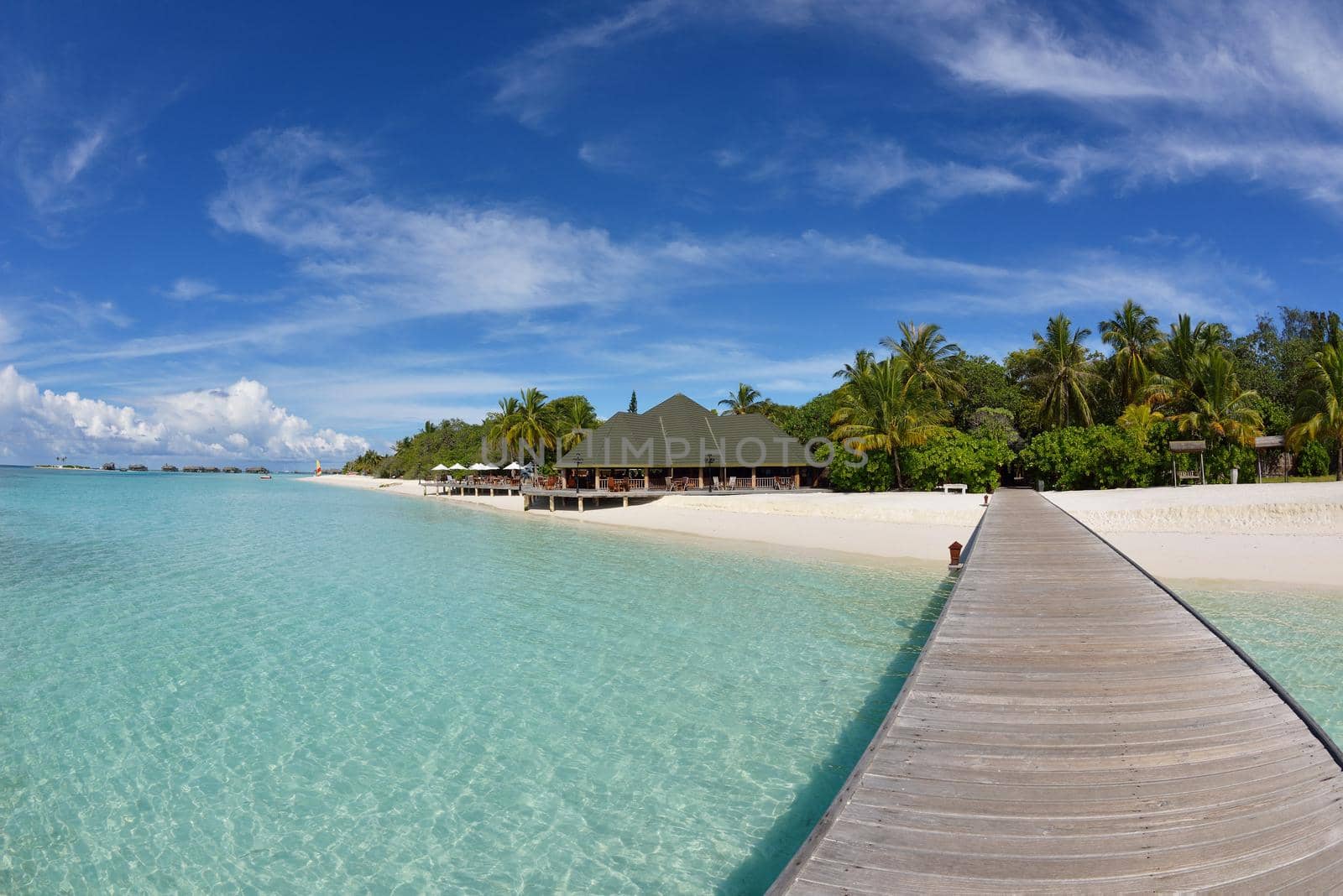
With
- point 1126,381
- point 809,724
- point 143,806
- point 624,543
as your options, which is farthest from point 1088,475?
point 143,806

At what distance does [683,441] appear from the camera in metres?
34.4

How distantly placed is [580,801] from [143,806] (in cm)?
355

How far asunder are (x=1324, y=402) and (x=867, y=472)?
1750 cm

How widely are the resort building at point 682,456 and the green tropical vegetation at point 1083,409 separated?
2.81 m

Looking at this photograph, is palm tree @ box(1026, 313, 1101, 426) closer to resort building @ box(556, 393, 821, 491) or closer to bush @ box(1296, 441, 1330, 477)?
bush @ box(1296, 441, 1330, 477)

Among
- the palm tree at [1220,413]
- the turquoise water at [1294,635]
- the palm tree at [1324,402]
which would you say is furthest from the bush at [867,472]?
the turquoise water at [1294,635]

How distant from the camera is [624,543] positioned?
21.1 meters

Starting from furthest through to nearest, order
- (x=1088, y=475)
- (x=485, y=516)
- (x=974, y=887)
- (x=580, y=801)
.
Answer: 1. (x=485, y=516)
2. (x=1088, y=475)
3. (x=580, y=801)
4. (x=974, y=887)

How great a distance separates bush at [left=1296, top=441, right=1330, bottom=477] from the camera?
88.7 feet

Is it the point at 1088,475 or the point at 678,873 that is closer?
the point at 678,873

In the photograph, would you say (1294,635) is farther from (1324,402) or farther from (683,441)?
(683,441)

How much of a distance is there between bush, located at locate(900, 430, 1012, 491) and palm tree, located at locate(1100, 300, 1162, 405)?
10.3m

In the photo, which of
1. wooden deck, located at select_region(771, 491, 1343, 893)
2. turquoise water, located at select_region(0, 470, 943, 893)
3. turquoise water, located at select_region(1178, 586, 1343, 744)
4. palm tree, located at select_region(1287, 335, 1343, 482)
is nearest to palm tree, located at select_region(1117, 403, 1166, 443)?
palm tree, located at select_region(1287, 335, 1343, 482)

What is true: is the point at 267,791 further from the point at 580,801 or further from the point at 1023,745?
the point at 1023,745
